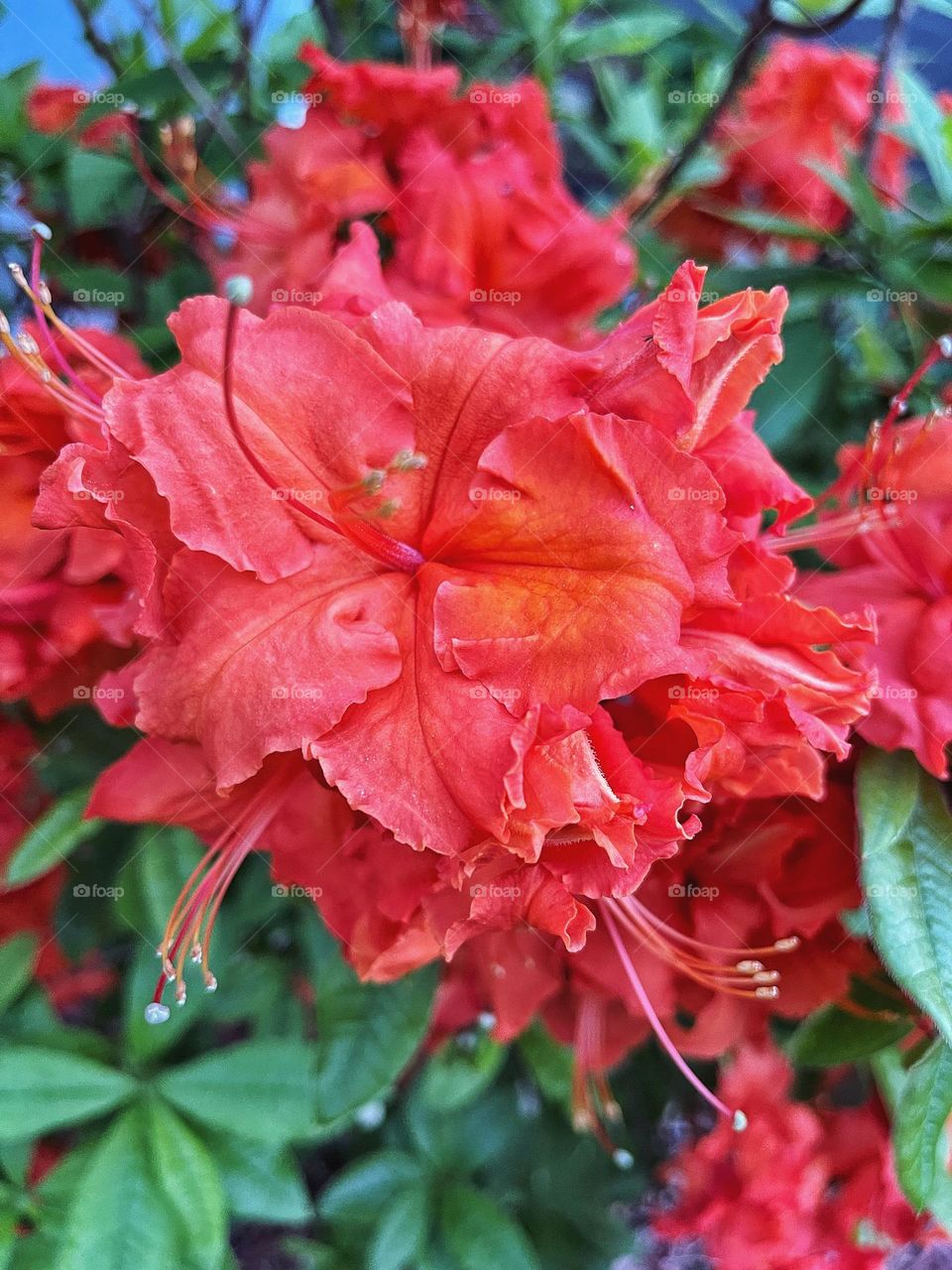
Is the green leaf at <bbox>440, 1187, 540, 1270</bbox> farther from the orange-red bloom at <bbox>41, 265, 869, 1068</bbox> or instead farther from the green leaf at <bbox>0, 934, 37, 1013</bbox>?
the orange-red bloom at <bbox>41, 265, 869, 1068</bbox>

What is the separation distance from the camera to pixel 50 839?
3.01 ft

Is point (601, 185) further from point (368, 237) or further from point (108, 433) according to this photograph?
point (108, 433)

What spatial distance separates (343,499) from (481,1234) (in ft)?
3.15

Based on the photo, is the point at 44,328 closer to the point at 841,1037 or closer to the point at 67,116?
the point at 67,116

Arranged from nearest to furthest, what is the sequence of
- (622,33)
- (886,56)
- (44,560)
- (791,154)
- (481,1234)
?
1. (44,560)
2. (886,56)
3. (481,1234)
4. (622,33)
5. (791,154)

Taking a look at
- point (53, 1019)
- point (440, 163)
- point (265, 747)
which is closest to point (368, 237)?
point (440, 163)

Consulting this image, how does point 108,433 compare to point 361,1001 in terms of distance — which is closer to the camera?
point 108,433

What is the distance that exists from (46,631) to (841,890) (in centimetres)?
68

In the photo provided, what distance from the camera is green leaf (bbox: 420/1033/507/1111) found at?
3.96ft

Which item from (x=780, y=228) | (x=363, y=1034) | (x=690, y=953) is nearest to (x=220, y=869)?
(x=363, y=1034)

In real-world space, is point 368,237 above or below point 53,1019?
above

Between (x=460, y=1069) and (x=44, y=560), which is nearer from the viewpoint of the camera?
(x=44, y=560)

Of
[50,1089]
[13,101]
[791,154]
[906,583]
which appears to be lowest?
[50,1089]

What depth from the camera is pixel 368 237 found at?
768 mm
